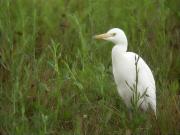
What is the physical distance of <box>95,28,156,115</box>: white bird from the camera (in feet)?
16.5

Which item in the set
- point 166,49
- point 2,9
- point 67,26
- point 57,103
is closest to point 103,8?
point 67,26

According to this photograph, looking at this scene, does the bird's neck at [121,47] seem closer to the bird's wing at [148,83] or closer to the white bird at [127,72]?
the white bird at [127,72]

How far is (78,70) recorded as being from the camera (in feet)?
17.5

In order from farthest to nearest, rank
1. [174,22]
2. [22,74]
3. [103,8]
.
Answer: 1. [103,8]
2. [174,22]
3. [22,74]

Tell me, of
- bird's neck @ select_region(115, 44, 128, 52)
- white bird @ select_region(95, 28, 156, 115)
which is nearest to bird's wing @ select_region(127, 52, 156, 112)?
white bird @ select_region(95, 28, 156, 115)

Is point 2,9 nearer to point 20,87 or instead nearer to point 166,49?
point 20,87

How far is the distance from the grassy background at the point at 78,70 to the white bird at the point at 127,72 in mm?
88

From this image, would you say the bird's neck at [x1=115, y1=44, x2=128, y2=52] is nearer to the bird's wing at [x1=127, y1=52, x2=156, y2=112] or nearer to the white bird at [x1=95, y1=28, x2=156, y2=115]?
the white bird at [x1=95, y1=28, x2=156, y2=115]

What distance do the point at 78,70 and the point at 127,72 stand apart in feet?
1.42

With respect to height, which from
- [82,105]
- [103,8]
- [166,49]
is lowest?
[82,105]

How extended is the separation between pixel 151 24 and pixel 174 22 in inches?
12.3

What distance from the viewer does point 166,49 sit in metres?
5.57

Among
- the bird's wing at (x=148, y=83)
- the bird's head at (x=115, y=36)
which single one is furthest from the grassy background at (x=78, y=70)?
the bird's head at (x=115, y=36)

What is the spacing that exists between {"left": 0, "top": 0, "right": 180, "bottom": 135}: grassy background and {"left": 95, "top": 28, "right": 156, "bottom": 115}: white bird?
0.29 ft
